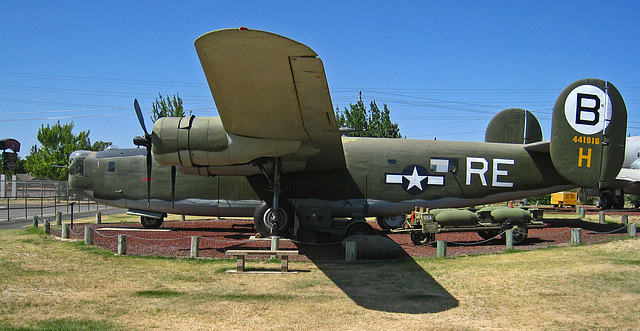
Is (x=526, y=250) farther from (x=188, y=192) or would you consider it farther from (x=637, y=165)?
(x=637, y=165)

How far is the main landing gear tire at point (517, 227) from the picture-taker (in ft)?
46.6

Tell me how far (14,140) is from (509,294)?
34043 mm

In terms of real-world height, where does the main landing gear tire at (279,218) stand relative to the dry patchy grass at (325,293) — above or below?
above

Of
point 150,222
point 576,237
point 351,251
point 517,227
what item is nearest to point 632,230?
point 576,237

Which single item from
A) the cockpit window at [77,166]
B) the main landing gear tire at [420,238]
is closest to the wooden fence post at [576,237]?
the main landing gear tire at [420,238]

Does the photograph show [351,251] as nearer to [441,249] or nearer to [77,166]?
[441,249]

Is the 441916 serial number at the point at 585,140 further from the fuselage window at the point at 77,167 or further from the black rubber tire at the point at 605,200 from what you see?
the black rubber tire at the point at 605,200

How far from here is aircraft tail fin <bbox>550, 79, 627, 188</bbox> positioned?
14875 mm

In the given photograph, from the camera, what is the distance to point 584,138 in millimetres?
14914

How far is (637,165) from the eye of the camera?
34.3m

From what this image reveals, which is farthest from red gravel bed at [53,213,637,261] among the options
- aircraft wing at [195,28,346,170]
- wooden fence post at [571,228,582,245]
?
aircraft wing at [195,28,346,170]

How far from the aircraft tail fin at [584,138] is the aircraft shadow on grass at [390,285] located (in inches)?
263

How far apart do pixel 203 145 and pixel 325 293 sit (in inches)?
212

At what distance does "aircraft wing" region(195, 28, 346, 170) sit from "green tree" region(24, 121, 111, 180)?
5249cm
